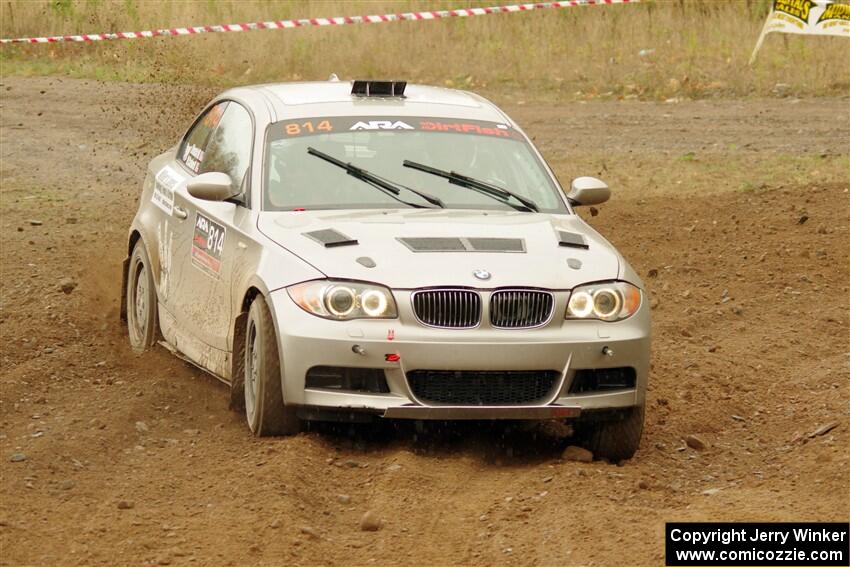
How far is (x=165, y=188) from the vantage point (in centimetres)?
998

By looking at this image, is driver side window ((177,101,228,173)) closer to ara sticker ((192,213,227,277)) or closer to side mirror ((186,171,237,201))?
ara sticker ((192,213,227,277))

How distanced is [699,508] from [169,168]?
4.61 m

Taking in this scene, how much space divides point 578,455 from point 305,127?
2.41 metres

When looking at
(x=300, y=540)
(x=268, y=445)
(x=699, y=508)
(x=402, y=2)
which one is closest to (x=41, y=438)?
(x=268, y=445)

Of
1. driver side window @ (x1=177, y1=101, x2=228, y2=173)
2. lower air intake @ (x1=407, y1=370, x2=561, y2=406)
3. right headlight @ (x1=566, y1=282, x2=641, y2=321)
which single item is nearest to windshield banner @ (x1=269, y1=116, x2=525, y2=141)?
driver side window @ (x1=177, y1=101, x2=228, y2=173)

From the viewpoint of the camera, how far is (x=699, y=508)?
677 cm

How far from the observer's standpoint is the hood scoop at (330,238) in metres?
7.78

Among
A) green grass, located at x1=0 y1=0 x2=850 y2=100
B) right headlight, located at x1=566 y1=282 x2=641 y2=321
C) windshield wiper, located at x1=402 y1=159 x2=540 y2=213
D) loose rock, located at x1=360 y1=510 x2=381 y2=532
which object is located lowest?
green grass, located at x1=0 y1=0 x2=850 y2=100

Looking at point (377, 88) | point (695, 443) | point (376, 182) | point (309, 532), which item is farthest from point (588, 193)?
point (309, 532)

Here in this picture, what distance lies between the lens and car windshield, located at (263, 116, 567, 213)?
28.3ft

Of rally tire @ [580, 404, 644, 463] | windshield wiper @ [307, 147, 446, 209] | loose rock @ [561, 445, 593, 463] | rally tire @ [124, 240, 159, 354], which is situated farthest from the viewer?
rally tire @ [124, 240, 159, 354]

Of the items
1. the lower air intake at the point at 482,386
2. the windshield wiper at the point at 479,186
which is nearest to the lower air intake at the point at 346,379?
the lower air intake at the point at 482,386

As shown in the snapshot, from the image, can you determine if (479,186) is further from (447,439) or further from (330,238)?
(447,439)

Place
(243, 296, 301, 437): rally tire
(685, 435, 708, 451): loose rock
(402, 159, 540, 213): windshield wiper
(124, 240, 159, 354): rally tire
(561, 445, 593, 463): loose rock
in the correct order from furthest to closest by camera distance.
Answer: (124, 240, 159, 354): rally tire < (402, 159, 540, 213): windshield wiper < (685, 435, 708, 451): loose rock < (561, 445, 593, 463): loose rock < (243, 296, 301, 437): rally tire
